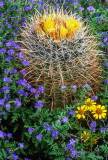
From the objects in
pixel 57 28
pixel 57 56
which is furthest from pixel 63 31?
pixel 57 56

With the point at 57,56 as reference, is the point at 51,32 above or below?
above

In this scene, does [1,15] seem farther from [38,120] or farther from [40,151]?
[40,151]

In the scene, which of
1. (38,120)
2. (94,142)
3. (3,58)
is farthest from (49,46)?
(94,142)

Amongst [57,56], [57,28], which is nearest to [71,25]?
[57,28]

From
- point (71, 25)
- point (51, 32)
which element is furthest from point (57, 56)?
point (71, 25)

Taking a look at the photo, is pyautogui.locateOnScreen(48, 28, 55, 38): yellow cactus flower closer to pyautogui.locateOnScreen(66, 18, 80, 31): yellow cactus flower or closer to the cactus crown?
the cactus crown

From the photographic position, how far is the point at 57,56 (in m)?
2.30

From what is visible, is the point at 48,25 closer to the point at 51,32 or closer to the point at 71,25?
the point at 51,32

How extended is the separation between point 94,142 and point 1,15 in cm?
210

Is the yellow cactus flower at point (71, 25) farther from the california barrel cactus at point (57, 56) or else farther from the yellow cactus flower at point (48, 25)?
the yellow cactus flower at point (48, 25)

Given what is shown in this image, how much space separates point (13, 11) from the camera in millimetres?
3414

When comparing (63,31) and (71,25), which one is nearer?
(63,31)

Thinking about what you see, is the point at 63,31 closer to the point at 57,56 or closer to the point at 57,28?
the point at 57,28

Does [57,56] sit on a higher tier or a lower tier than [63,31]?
lower
